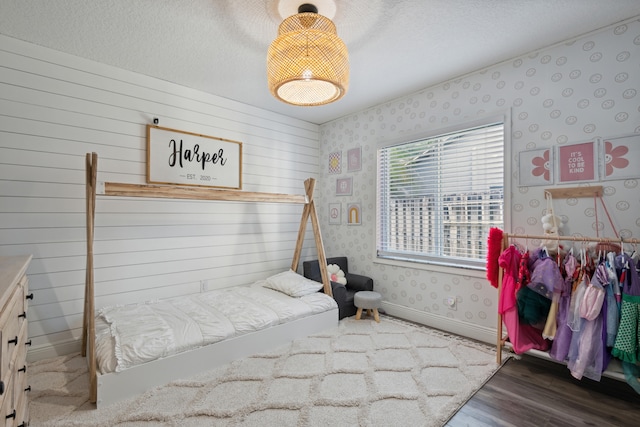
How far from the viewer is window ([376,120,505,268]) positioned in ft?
9.78

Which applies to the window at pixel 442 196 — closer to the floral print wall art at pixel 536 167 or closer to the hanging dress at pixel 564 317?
the floral print wall art at pixel 536 167

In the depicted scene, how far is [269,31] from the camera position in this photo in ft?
7.72

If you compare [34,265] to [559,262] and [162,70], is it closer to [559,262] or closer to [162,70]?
[162,70]

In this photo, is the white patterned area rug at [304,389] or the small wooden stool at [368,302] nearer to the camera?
the white patterned area rug at [304,389]

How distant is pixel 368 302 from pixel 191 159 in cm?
248

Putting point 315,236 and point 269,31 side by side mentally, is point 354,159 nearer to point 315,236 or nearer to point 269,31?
point 315,236

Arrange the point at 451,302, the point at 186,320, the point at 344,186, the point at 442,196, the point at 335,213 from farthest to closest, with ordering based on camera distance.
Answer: the point at 335,213 → the point at 344,186 → the point at 442,196 → the point at 451,302 → the point at 186,320

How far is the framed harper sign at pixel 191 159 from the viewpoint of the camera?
312 cm

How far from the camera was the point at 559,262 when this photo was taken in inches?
91.5

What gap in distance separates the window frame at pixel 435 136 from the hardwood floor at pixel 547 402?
98 centimetres

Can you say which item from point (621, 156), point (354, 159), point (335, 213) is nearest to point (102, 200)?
point (335, 213)

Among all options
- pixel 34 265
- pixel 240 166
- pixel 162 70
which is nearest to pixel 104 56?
pixel 162 70

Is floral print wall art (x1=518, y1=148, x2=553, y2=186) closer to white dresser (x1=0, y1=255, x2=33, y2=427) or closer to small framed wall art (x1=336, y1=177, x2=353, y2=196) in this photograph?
small framed wall art (x1=336, y1=177, x2=353, y2=196)

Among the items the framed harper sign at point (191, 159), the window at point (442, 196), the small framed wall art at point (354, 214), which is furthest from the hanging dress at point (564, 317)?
the framed harper sign at point (191, 159)
